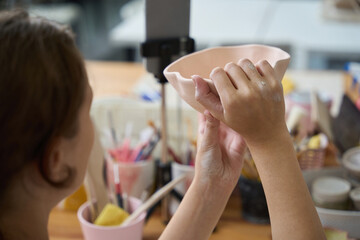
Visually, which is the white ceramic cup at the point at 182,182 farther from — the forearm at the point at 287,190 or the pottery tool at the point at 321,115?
the pottery tool at the point at 321,115

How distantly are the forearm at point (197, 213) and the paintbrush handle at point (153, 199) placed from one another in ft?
0.29

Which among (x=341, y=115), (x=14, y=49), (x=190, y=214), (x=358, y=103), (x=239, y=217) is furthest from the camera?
(x=358, y=103)

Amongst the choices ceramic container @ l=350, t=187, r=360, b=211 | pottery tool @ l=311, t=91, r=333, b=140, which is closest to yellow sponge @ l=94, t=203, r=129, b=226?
ceramic container @ l=350, t=187, r=360, b=211

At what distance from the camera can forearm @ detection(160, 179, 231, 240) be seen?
715 millimetres

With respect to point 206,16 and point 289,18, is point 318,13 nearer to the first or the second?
Answer: point 289,18

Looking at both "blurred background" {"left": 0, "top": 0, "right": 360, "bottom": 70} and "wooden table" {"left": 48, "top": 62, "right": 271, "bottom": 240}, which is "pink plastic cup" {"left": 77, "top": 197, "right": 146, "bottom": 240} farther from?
"blurred background" {"left": 0, "top": 0, "right": 360, "bottom": 70}

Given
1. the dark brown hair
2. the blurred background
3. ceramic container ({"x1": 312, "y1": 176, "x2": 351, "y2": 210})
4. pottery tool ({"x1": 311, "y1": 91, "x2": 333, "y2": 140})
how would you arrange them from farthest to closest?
the blurred background
pottery tool ({"x1": 311, "y1": 91, "x2": 333, "y2": 140})
ceramic container ({"x1": 312, "y1": 176, "x2": 351, "y2": 210})
the dark brown hair

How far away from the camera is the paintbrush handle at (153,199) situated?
801 millimetres

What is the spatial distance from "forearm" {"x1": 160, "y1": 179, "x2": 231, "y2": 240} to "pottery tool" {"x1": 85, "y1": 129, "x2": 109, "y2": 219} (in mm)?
179

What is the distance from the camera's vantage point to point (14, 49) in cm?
50

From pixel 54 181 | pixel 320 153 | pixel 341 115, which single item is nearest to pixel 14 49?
pixel 54 181

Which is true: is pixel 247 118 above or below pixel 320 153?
above

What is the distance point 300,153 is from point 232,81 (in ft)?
1.37

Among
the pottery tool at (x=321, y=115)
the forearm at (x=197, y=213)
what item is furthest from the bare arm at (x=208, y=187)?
the pottery tool at (x=321, y=115)
